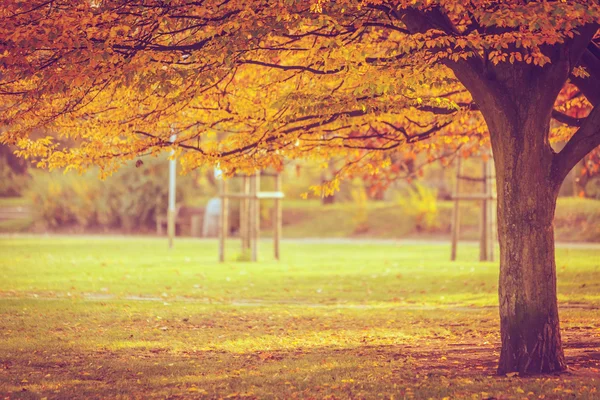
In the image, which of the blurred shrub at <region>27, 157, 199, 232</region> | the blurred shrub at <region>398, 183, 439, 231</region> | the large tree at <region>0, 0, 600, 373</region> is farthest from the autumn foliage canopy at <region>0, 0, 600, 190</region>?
the blurred shrub at <region>27, 157, 199, 232</region>

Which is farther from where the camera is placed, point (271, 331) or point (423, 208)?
point (423, 208)

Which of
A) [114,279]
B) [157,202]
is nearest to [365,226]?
[157,202]

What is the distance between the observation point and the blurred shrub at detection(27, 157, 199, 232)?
4131 centimetres

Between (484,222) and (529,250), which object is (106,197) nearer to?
(484,222)

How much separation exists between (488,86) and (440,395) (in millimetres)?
2986

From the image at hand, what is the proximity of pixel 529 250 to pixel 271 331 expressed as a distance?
163 inches

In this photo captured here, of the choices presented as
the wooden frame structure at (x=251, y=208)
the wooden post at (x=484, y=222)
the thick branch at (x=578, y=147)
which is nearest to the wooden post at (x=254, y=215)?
the wooden frame structure at (x=251, y=208)

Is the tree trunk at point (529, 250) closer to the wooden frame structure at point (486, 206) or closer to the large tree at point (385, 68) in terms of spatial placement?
the large tree at point (385, 68)

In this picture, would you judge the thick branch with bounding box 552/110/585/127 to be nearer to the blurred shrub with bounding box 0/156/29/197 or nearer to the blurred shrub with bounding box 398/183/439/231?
the blurred shrub with bounding box 398/183/439/231

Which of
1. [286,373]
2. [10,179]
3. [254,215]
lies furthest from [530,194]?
[10,179]

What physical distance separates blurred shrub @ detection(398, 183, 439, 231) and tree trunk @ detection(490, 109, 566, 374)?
1116 inches

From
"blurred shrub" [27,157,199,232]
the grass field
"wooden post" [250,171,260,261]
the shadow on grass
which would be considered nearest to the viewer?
the shadow on grass

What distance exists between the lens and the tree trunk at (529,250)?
809 cm

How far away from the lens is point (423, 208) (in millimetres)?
36844
